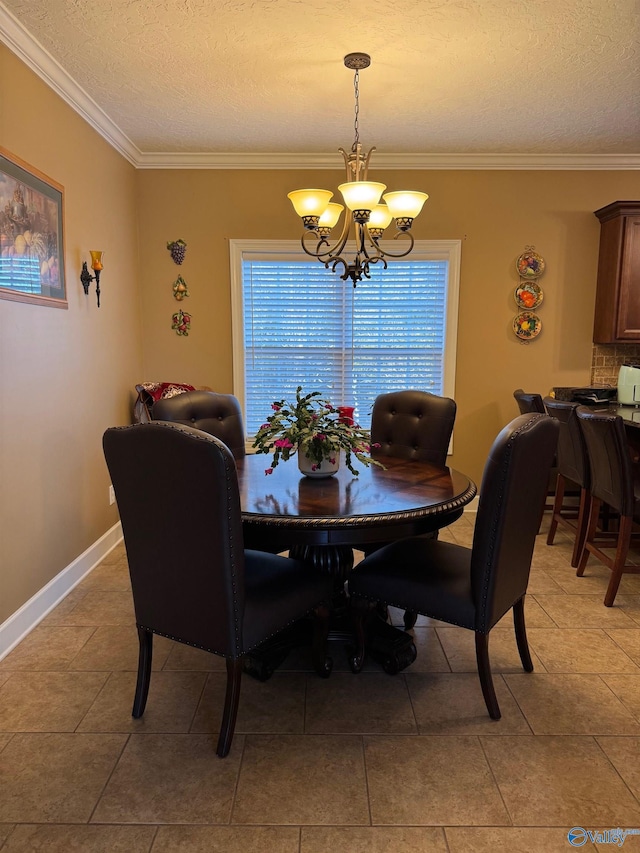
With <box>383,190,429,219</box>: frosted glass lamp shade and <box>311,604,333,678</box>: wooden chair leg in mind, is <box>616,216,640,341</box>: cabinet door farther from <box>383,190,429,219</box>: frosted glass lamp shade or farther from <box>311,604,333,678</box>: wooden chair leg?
<box>311,604,333,678</box>: wooden chair leg

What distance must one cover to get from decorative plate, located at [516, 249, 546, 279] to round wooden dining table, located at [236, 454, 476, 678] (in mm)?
2224

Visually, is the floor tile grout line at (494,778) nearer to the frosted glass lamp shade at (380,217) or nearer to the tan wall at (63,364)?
the tan wall at (63,364)

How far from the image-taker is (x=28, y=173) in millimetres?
2570

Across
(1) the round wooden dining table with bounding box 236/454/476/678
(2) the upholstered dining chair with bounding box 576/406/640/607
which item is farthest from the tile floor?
(2) the upholstered dining chair with bounding box 576/406/640/607

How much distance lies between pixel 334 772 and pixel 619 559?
6.25ft

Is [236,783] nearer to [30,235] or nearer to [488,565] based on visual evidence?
[488,565]

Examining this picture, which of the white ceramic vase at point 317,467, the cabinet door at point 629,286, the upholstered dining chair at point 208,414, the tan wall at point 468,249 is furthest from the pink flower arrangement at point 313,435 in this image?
the cabinet door at point 629,286

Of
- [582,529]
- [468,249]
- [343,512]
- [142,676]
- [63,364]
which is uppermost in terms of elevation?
[468,249]

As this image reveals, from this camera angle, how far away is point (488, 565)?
1875 millimetres

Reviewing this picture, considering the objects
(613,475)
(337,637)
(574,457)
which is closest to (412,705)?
(337,637)

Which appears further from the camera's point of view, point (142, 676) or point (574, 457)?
point (574, 457)

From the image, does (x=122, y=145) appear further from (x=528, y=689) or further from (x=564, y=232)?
(x=528, y=689)

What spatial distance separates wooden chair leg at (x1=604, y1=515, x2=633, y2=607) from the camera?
287 centimetres

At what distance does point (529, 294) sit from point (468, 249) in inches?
22.2
